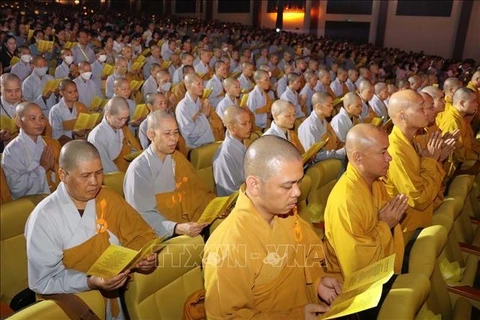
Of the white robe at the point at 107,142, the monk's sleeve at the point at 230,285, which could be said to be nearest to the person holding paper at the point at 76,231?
the monk's sleeve at the point at 230,285

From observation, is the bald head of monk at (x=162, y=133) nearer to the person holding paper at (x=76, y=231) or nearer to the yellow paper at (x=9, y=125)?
the person holding paper at (x=76, y=231)

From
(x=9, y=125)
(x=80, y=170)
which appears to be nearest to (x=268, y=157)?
(x=80, y=170)

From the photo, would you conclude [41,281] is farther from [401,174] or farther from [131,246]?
[401,174]

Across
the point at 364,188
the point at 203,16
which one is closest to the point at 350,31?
the point at 203,16

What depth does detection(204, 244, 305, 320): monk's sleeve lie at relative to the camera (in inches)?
78.5

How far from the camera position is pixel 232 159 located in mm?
4328

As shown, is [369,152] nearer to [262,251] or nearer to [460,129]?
[262,251]

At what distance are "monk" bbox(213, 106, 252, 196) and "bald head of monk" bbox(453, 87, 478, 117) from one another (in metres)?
2.87

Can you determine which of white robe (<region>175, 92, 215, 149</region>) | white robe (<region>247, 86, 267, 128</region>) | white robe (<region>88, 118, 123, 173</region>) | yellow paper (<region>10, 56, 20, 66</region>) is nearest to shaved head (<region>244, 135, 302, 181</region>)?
white robe (<region>88, 118, 123, 173</region>)

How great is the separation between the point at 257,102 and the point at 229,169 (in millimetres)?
3411

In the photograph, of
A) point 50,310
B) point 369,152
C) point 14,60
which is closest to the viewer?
point 50,310

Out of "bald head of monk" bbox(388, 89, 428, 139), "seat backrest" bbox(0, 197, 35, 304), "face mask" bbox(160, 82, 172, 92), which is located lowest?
"seat backrest" bbox(0, 197, 35, 304)

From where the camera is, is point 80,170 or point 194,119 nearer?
point 80,170

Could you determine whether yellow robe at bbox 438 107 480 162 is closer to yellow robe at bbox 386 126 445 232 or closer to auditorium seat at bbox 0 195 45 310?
yellow robe at bbox 386 126 445 232
